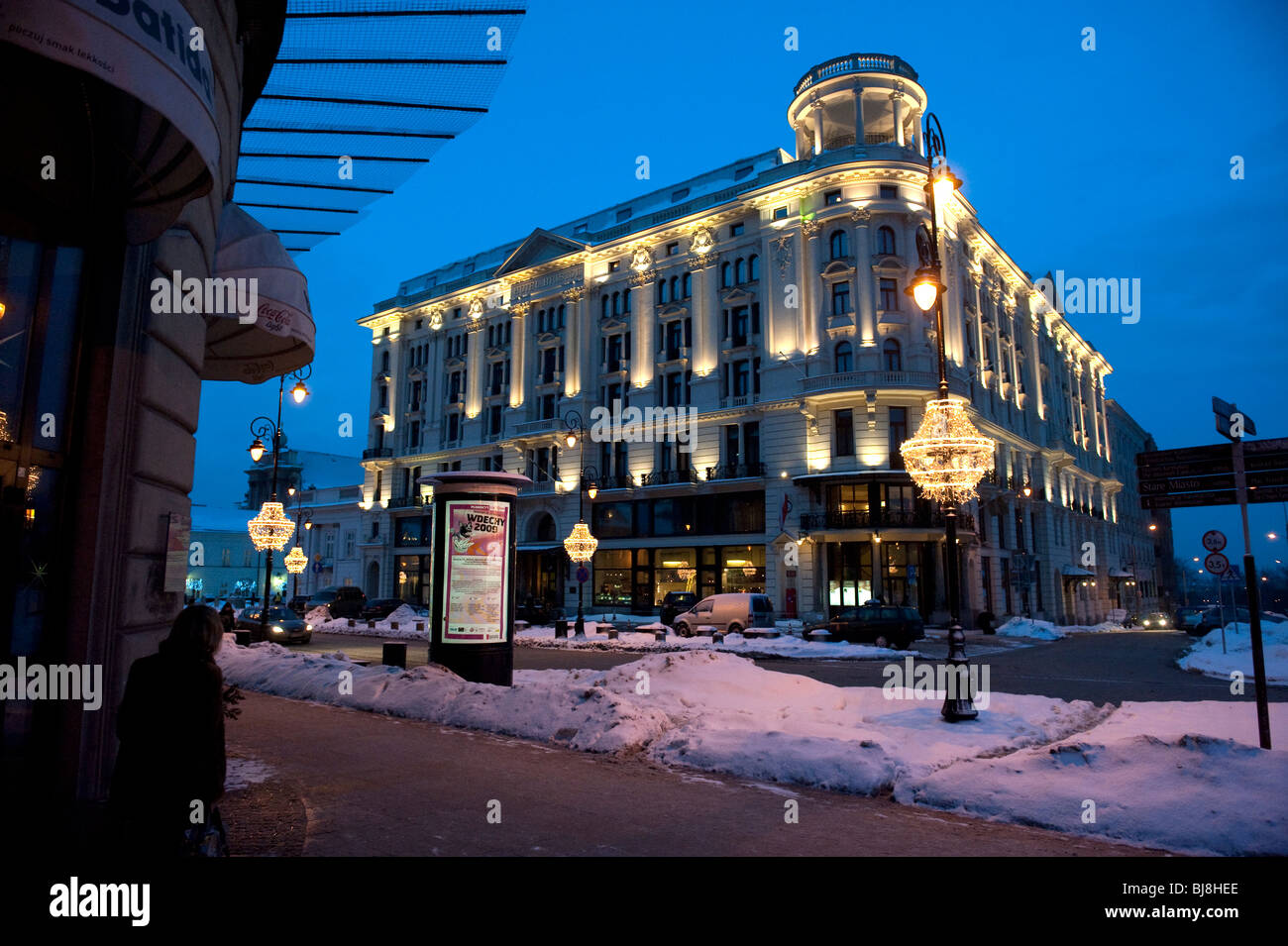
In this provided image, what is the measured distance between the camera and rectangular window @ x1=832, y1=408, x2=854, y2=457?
128 feet

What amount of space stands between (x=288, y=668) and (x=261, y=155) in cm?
1087

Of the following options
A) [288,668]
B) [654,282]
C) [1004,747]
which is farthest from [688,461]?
[1004,747]

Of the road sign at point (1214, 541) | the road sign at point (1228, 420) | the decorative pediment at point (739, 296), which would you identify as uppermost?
the decorative pediment at point (739, 296)

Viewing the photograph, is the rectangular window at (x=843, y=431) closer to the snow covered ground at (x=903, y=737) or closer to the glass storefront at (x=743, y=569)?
the glass storefront at (x=743, y=569)

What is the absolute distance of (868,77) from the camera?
135 feet

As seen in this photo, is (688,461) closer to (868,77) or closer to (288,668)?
(868,77)

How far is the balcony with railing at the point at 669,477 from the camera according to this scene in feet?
143

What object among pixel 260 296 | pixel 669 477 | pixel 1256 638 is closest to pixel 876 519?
pixel 669 477

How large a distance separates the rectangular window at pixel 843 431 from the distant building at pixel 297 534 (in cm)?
3538

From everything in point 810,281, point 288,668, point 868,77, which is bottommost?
point 288,668

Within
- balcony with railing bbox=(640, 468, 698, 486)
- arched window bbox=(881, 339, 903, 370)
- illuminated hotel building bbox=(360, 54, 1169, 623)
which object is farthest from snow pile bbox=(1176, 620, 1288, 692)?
balcony with railing bbox=(640, 468, 698, 486)

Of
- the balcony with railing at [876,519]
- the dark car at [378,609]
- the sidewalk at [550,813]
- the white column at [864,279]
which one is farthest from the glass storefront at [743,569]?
the sidewalk at [550,813]

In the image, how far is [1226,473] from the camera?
8789 millimetres

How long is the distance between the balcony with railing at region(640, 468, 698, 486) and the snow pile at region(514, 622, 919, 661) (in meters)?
12.2
